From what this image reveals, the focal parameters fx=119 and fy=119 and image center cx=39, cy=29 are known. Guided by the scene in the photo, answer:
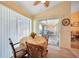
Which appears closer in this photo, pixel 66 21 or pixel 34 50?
pixel 34 50

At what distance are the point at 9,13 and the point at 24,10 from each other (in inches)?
17.4

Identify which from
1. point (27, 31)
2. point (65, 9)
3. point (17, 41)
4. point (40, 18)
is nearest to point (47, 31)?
point (40, 18)

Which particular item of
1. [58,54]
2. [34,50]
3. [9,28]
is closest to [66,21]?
[58,54]

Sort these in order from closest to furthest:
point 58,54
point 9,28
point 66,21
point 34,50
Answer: point 34,50 < point 9,28 < point 58,54 < point 66,21

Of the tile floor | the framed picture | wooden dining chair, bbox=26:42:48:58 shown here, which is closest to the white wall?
wooden dining chair, bbox=26:42:48:58

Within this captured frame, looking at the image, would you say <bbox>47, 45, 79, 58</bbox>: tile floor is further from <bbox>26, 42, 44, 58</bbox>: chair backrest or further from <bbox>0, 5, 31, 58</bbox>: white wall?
<bbox>0, 5, 31, 58</bbox>: white wall

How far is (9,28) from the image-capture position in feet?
11.4

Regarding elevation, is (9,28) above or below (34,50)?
above

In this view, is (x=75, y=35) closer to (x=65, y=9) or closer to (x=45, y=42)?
(x=65, y=9)

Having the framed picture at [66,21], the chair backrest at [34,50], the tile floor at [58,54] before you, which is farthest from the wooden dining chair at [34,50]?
the framed picture at [66,21]

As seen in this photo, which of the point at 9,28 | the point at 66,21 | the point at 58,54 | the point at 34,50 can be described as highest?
the point at 66,21

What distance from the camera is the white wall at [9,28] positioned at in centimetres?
317

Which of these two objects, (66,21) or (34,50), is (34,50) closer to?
(34,50)

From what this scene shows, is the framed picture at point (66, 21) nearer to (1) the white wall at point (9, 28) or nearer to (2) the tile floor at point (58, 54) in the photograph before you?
(2) the tile floor at point (58, 54)
